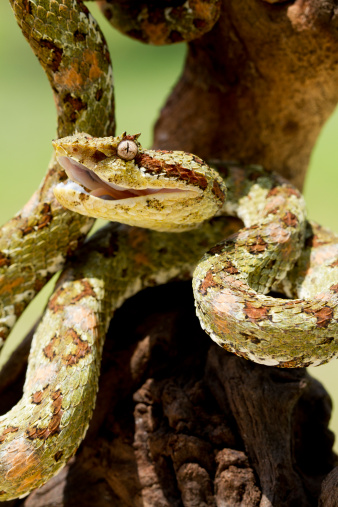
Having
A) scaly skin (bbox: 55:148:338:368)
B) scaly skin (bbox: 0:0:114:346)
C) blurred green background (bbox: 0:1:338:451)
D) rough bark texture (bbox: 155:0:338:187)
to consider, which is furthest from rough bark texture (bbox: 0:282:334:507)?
blurred green background (bbox: 0:1:338:451)

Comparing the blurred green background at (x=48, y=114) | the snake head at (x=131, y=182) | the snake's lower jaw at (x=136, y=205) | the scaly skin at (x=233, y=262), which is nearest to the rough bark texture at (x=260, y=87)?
the scaly skin at (x=233, y=262)

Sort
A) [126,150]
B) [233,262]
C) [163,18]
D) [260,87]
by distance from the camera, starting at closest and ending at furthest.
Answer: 1. [126,150]
2. [233,262]
3. [163,18]
4. [260,87]

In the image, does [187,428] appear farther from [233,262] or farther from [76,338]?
[233,262]

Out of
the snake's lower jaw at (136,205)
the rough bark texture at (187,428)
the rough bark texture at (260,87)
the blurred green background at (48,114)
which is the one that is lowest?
the rough bark texture at (187,428)

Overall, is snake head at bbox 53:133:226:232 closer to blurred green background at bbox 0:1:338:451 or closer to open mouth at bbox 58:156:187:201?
open mouth at bbox 58:156:187:201

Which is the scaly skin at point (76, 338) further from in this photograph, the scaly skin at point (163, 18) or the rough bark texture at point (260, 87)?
the scaly skin at point (163, 18)

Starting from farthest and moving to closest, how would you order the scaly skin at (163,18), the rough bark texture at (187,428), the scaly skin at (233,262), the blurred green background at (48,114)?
the blurred green background at (48,114) < the scaly skin at (163,18) < the rough bark texture at (187,428) < the scaly skin at (233,262)

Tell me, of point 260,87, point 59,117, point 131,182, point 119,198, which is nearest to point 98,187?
point 119,198

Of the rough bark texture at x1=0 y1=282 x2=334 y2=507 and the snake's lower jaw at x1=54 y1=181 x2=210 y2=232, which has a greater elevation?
the snake's lower jaw at x1=54 y1=181 x2=210 y2=232
